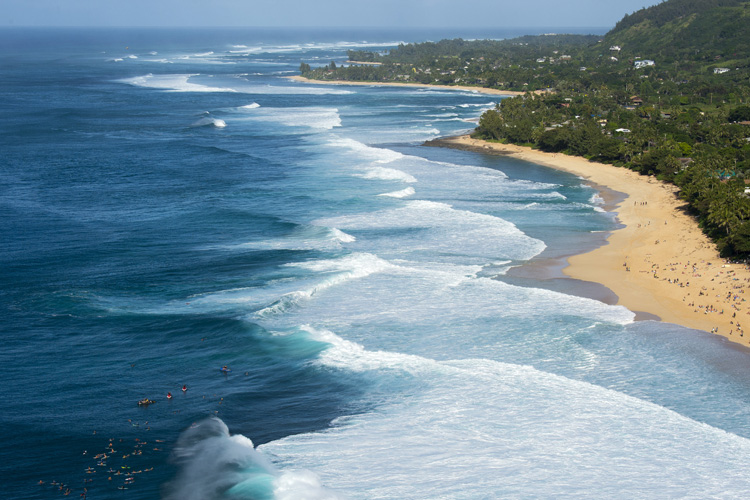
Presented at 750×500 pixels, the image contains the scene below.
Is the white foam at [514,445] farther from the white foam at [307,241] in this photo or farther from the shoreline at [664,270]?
the white foam at [307,241]

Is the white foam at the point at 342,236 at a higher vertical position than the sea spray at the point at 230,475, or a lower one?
higher

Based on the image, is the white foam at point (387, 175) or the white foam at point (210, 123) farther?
the white foam at point (210, 123)

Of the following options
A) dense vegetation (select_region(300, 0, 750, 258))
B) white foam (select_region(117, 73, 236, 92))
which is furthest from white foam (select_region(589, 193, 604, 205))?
white foam (select_region(117, 73, 236, 92))

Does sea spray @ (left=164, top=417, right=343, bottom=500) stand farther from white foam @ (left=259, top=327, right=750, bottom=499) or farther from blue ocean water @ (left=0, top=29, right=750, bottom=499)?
white foam @ (left=259, top=327, right=750, bottom=499)

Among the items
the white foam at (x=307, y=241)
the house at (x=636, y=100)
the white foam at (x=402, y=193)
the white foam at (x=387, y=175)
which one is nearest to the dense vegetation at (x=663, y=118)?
the house at (x=636, y=100)

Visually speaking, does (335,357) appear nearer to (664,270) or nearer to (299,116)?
(664,270)

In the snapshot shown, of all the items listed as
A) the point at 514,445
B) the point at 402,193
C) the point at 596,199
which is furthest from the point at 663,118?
the point at 514,445
